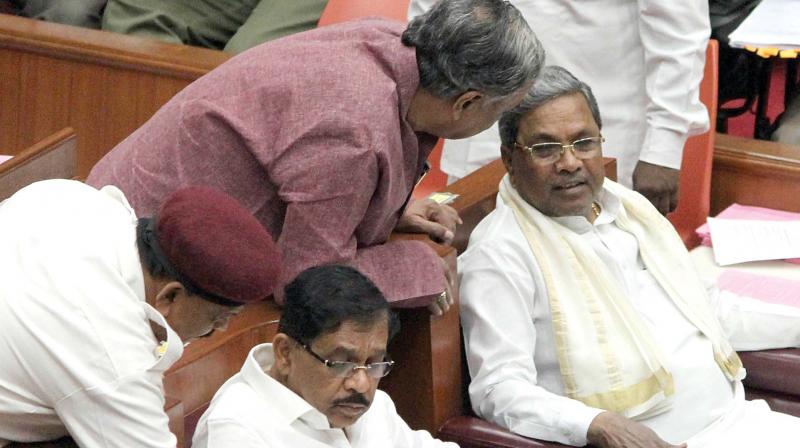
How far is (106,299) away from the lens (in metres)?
1.67

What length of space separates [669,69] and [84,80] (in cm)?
153

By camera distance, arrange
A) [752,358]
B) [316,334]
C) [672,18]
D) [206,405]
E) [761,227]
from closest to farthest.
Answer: [316,334] → [206,405] → [752,358] → [672,18] → [761,227]

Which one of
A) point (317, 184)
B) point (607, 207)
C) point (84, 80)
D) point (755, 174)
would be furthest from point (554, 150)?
point (84, 80)

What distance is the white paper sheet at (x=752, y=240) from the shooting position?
337cm

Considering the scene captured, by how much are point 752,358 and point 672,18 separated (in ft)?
2.54

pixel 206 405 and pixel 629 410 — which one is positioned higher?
pixel 206 405

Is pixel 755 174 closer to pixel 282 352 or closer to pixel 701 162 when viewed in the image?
pixel 701 162

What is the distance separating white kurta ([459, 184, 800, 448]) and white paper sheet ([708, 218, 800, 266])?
45 centimetres

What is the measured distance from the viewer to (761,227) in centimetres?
350

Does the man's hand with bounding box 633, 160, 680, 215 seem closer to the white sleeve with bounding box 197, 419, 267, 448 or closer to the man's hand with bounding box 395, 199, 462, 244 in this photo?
the man's hand with bounding box 395, 199, 462, 244

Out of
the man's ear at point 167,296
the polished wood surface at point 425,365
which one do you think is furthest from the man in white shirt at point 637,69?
the man's ear at point 167,296

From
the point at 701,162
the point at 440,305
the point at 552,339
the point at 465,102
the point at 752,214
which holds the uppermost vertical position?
the point at 465,102

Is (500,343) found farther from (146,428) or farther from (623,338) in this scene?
(146,428)

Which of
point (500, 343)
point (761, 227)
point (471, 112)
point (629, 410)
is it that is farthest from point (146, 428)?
point (761, 227)
